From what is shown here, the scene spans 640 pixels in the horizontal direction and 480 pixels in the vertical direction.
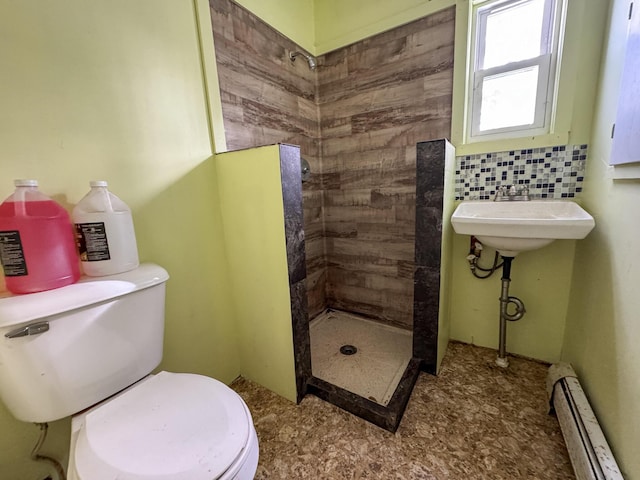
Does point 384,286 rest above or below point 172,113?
below

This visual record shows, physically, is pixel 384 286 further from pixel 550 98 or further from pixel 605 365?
pixel 550 98

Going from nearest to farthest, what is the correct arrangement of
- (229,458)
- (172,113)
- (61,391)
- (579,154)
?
(229,458) → (61,391) → (172,113) → (579,154)

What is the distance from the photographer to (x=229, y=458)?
67cm

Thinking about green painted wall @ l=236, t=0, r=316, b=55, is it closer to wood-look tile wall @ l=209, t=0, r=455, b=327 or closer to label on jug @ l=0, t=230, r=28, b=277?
wood-look tile wall @ l=209, t=0, r=455, b=327

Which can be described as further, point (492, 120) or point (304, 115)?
point (304, 115)

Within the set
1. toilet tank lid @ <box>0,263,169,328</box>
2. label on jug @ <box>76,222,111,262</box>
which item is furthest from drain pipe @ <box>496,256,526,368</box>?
label on jug @ <box>76,222,111,262</box>

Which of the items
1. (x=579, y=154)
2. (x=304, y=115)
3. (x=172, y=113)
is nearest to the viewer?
(x=172, y=113)

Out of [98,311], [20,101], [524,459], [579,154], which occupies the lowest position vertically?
[524,459]

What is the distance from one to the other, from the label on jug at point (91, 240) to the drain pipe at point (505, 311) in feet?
6.04

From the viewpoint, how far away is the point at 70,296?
792 millimetres

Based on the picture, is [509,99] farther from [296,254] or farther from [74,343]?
[74,343]

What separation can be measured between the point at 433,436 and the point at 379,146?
5.51 feet

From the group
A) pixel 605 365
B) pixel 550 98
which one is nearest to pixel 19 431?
pixel 605 365

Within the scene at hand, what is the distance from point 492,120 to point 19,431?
2503mm
